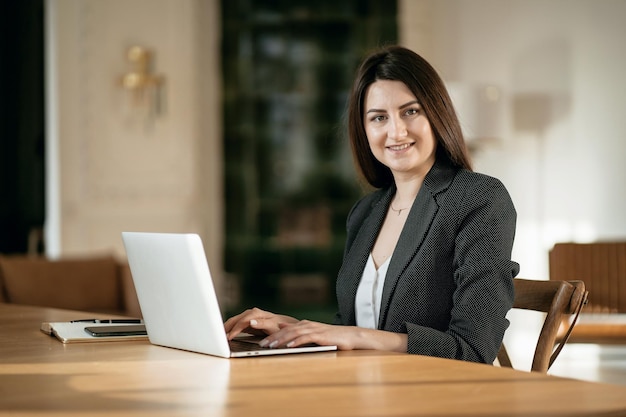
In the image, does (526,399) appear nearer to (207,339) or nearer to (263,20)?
(207,339)

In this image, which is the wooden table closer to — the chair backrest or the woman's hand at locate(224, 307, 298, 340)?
the woman's hand at locate(224, 307, 298, 340)

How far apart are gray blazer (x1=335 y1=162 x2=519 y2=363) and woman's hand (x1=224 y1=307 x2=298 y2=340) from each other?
0.94 ft

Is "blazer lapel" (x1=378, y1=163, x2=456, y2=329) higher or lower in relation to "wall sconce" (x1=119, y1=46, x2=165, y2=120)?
lower

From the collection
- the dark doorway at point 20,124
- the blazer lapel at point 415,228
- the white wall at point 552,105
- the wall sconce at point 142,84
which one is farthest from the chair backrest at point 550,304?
the dark doorway at point 20,124

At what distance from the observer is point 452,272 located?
2.30 m

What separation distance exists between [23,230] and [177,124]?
4.59 feet

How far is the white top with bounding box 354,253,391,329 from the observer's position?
96.2 inches

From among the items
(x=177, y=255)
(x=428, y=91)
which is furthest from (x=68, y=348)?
(x=428, y=91)

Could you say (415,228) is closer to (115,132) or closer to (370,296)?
(370,296)

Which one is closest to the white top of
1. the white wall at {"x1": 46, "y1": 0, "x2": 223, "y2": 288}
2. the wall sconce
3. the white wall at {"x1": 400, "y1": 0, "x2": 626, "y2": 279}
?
the white wall at {"x1": 400, "y1": 0, "x2": 626, "y2": 279}

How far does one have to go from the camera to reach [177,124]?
7.59 meters

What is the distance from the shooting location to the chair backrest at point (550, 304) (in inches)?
82.9

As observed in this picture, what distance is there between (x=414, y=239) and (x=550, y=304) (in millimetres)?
357

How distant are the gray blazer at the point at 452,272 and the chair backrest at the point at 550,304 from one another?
7cm
